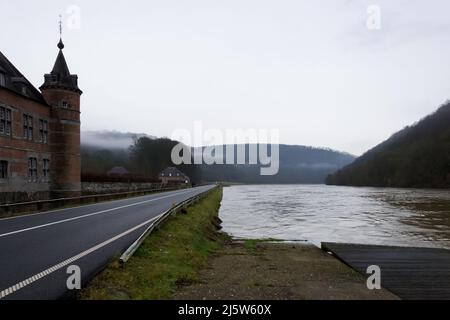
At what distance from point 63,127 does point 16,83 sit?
608cm

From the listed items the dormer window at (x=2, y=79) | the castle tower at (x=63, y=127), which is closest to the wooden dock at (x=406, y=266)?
the dormer window at (x=2, y=79)

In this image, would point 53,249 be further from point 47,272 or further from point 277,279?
point 277,279

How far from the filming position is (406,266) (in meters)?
12.4

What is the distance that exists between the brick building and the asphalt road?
10533 millimetres

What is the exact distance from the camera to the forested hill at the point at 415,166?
10862 cm

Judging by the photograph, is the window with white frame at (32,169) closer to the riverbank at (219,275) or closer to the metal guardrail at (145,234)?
the metal guardrail at (145,234)

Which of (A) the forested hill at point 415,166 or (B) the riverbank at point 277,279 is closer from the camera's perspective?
(B) the riverbank at point 277,279

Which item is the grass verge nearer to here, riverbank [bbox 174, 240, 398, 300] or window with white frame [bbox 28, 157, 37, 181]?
riverbank [bbox 174, 240, 398, 300]

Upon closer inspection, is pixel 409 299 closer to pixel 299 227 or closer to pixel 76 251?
pixel 76 251

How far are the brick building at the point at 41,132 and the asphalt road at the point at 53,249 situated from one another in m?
10.5

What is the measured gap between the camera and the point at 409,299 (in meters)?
8.77

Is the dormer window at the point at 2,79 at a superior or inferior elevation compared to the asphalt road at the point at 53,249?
superior

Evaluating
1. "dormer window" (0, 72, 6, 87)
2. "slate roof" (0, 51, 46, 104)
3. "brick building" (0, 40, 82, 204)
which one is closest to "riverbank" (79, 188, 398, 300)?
"brick building" (0, 40, 82, 204)

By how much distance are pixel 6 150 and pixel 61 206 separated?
711cm
